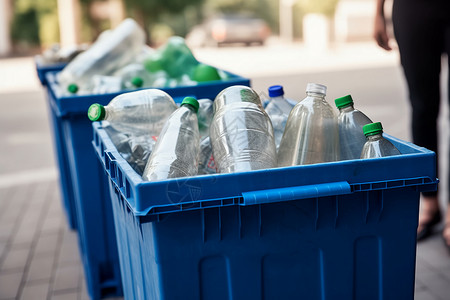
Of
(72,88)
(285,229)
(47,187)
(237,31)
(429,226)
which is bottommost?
(47,187)

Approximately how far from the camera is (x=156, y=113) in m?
2.09

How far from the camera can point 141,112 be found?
2.12 metres

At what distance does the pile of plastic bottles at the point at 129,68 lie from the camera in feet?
9.64

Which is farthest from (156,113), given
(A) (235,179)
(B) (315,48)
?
(B) (315,48)

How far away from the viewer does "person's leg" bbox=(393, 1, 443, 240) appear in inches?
115

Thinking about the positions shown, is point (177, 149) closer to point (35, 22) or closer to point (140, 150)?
point (140, 150)

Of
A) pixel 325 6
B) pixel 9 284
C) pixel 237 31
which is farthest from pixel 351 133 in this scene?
pixel 237 31

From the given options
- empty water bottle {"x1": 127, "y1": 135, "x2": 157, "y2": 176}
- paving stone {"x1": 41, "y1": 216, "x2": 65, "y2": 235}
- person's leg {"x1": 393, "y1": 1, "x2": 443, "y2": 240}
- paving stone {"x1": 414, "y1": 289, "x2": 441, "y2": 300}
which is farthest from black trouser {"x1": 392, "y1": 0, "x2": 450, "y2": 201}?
paving stone {"x1": 41, "y1": 216, "x2": 65, "y2": 235}

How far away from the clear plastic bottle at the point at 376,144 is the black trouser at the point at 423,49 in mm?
1535

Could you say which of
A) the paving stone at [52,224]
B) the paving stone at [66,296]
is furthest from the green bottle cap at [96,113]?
the paving stone at [52,224]

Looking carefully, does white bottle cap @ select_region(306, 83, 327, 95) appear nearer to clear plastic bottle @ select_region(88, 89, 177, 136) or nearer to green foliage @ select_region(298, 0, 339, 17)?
clear plastic bottle @ select_region(88, 89, 177, 136)

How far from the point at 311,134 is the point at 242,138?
0.66 ft

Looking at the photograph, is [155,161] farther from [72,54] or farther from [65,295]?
[72,54]

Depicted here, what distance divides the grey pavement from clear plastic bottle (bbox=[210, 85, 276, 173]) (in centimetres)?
47
